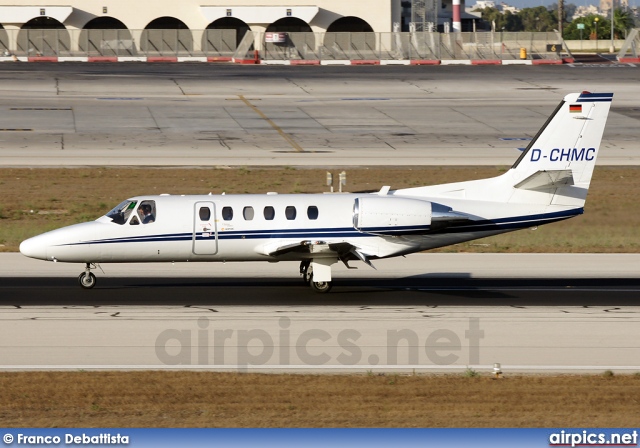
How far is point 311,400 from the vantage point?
16.7 metres

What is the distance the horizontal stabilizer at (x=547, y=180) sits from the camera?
2721cm

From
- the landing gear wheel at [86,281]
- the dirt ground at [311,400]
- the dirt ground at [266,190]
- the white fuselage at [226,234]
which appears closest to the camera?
the dirt ground at [311,400]

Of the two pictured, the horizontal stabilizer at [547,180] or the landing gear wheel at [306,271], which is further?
the landing gear wheel at [306,271]

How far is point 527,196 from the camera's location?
1083 inches

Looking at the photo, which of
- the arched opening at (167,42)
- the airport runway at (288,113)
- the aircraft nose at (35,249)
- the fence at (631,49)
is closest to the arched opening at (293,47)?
the airport runway at (288,113)

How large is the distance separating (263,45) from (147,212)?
7438 centimetres

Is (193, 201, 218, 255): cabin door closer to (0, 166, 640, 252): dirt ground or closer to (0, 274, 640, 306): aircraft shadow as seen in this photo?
(0, 274, 640, 306): aircraft shadow

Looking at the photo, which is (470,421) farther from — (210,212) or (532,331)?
(210,212)

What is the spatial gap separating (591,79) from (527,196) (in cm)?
5741

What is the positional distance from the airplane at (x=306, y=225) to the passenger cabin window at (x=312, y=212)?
0.08ft

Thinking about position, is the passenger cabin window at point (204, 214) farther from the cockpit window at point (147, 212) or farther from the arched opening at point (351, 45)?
the arched opening at point (351, 45)

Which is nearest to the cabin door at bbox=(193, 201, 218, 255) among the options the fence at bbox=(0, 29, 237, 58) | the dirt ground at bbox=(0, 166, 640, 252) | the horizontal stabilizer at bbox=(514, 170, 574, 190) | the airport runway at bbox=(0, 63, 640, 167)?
the horizontal stabilizer at bbox=(514, 170, 574, 190)

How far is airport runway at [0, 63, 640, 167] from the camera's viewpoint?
53156 mm

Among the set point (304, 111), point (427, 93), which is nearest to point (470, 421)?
point (304, 111)
